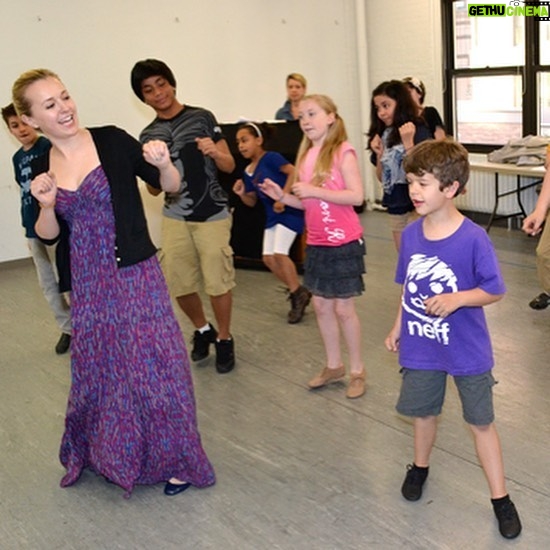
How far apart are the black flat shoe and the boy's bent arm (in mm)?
1196

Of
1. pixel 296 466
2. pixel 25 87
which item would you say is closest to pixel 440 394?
pixel 296 466

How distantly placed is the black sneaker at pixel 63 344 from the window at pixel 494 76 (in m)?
4.35

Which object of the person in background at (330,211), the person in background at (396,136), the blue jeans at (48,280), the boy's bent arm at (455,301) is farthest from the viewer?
the blue jeans at (48,280)

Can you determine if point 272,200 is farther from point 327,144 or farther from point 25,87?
point 25,87

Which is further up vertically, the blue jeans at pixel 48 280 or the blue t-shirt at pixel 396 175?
the blue t-shirt at pixel 396 175

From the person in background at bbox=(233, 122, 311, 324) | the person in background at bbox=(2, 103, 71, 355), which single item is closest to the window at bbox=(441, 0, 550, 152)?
the person in background at bbox=(233, 122, 311, 324)

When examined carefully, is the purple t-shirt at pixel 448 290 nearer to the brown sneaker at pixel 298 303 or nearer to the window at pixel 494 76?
the brown sneaker at pixel 298 303

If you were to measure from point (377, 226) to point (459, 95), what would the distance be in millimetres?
1504

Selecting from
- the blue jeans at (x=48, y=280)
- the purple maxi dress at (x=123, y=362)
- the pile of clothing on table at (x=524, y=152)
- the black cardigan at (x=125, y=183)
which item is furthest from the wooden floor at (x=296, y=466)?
the pile of clothing on table at (x=524, y=152)

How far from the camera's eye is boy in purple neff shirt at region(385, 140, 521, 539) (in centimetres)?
209

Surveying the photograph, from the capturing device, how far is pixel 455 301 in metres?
2.03

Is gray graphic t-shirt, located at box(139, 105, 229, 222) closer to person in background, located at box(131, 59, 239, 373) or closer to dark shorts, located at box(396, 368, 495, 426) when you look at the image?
person in background, located at box(131, 59, 239, 373)

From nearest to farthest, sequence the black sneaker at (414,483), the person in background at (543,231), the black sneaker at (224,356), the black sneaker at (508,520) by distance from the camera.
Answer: the black sneaker at (508,520), the black sneaker at (414,483), the person in background at (543,231), the black sneaker at (224,356)

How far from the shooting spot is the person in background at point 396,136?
3988 mm
